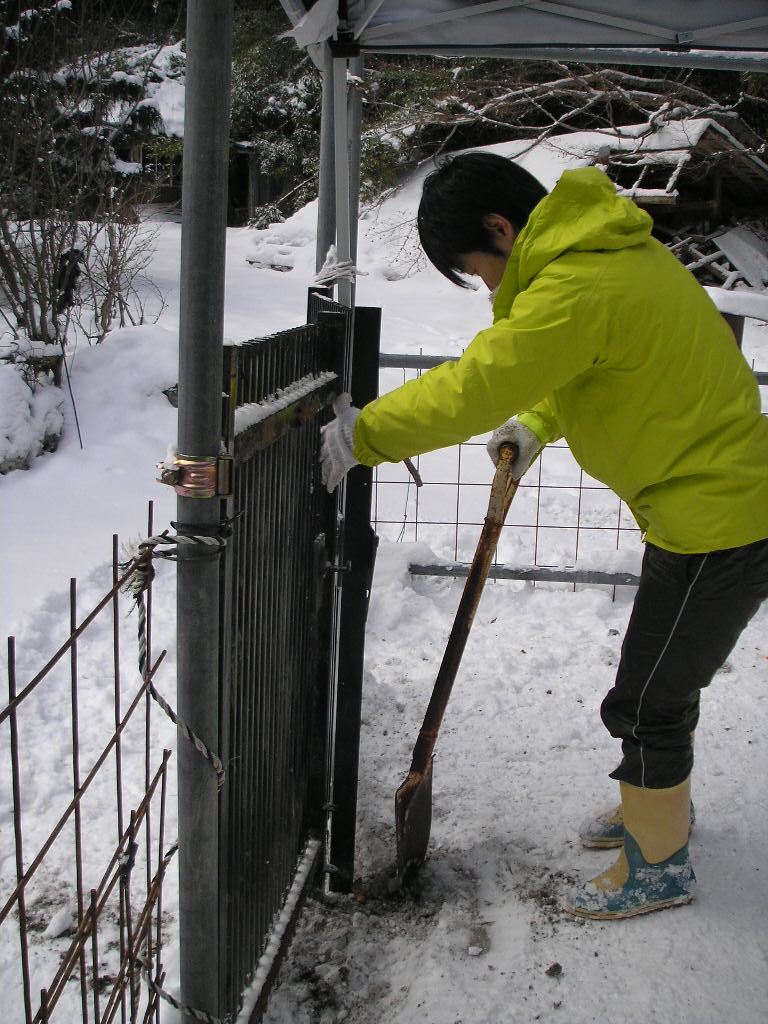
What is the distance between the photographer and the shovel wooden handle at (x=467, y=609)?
244 cm

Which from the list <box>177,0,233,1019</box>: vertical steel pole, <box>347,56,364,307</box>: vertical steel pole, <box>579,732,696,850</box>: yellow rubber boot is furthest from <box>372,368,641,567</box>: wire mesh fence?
<box>177,0,233,1019</box>: vertical steel pole

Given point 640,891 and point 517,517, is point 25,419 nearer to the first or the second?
point 517,517

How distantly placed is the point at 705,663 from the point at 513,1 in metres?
2.12

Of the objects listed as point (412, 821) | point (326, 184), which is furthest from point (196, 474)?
point (326, 184)

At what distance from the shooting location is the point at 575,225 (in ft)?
6.07

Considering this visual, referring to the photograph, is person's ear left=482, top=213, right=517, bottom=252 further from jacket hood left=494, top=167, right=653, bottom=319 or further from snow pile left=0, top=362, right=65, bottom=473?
snow pile left=0, top=362, right=65, bottom=473

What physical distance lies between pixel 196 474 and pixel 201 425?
71 millimetres

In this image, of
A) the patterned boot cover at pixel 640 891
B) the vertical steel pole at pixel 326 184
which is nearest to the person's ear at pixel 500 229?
the vertical steel pole at pixel 326 184

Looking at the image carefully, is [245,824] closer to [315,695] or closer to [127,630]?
[315,695]

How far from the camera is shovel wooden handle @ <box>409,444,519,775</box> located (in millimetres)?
2438

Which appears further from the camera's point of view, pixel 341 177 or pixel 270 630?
pixel 341 177

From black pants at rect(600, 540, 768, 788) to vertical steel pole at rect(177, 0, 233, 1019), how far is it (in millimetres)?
1126

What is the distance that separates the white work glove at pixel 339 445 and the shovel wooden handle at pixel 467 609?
0.57 m

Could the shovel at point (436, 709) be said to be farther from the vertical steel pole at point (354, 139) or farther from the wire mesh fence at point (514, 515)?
the wire mesh fence at point (514, 515)
